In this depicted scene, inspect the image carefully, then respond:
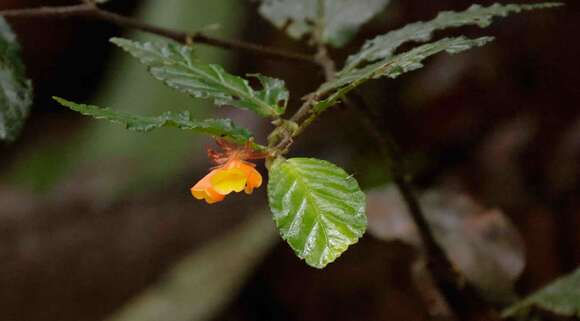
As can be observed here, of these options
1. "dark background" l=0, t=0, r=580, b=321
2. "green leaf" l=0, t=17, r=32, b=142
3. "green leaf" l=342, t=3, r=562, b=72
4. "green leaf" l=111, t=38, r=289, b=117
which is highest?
"green leaf" l=342, t=3, r=562, b=72

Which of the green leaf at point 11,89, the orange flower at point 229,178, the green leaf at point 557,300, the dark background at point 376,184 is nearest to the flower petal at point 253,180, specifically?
the orange flower at point 229,178

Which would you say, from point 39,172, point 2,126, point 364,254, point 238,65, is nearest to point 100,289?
point 39,172

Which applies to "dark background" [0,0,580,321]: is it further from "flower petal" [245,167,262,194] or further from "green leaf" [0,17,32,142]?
"flower petal" [245,167,262,194]

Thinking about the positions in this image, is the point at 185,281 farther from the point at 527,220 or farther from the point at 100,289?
the point at 527,220

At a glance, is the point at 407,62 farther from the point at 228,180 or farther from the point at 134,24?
the point at 134,24

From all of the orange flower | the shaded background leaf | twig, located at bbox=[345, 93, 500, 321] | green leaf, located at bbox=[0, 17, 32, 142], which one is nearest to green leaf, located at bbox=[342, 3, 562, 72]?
twig, located at bbox=[345, 93, 500, 321]

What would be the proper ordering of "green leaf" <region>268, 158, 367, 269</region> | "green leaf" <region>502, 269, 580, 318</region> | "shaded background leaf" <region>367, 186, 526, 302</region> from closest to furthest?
1. "green leaf" <region>268, 158, 367, 269</region>
2. "green leaf" <region>502, 269, 580, 318</region>
3. "shaded background leaf" <region>367, 186, 526, 302</region>

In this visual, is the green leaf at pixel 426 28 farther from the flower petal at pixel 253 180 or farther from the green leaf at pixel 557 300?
the green leaf at pixel 557 300
